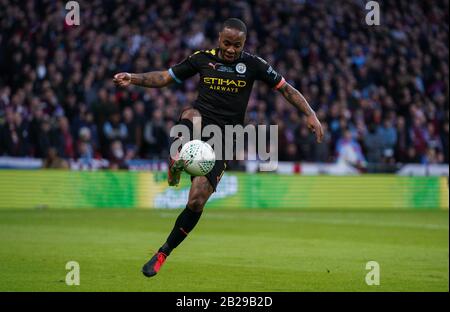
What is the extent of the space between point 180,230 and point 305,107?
2.01m

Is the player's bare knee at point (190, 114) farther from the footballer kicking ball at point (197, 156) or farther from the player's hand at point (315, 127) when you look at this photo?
the player's hand at point (315, 127)

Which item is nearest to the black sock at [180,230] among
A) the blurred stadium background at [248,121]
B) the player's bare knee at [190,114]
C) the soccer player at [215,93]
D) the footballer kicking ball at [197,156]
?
the soccer player at [215,93]

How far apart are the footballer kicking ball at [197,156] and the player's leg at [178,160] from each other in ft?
0.33

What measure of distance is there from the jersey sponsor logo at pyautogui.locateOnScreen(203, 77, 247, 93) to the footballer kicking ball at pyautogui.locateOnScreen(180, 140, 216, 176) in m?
0.77

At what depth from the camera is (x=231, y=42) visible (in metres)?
9.62

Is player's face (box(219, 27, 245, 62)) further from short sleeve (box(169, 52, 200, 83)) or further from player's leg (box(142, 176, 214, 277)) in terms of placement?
player's leg (box(142, 176, 214, 277))

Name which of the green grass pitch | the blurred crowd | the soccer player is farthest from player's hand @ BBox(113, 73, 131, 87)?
the blurred crowd

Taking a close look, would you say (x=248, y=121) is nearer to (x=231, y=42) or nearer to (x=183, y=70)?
(x=183, y=70)

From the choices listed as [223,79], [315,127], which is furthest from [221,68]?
[315,127]

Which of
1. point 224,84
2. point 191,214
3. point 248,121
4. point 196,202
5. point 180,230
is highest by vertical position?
point 224,84

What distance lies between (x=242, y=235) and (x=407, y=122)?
40.3ft

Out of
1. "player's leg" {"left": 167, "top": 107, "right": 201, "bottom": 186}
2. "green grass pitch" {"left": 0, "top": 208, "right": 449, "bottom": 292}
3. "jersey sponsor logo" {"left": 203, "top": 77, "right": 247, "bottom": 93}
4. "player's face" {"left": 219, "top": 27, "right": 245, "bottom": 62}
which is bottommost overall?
"green grass pitch" {"left": 0, "top": 208, "right": 449, "bottom": 292}

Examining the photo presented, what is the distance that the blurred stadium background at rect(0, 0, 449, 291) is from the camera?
62.7 ft

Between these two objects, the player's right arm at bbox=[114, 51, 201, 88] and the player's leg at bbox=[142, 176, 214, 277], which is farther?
the player's right arm at bbox=[114, 51, 201, 88]
